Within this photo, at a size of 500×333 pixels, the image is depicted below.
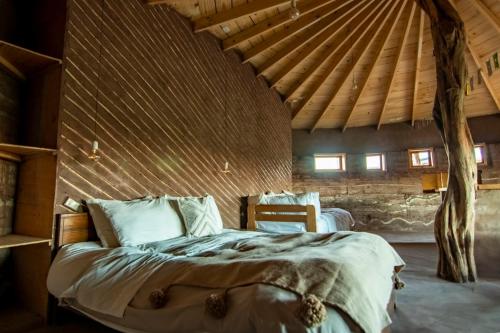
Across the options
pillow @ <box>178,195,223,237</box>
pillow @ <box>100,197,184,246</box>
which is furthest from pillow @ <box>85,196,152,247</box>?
pillow @ <box>178,195,223,237</box>

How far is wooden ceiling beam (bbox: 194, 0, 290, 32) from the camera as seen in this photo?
327 cm

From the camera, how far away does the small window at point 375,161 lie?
7.13 meters

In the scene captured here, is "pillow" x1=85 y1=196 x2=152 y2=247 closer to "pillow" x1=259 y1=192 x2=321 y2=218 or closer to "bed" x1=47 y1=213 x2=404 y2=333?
"bed" x1=47 y1=213 x2=404 y2=333

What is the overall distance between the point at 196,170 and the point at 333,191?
15.0ft

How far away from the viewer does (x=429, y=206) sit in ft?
21.8

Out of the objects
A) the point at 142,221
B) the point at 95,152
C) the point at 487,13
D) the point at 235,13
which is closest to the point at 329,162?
the point at 487,13

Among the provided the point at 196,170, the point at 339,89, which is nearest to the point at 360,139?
the point at 339,89

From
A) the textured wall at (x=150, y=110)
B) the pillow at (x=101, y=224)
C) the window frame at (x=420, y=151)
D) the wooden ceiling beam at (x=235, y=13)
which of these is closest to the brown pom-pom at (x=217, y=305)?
the pillow at (x=101, y=224)

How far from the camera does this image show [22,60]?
2.10 m

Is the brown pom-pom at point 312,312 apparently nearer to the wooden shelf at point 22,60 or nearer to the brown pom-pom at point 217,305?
the brown pom-pom at point 217,305

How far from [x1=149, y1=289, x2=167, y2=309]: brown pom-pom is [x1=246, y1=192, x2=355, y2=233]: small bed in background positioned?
187 centimetres

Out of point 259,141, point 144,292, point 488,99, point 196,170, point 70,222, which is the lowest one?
point 144,292

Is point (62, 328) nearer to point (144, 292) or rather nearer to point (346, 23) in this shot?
point (144, 292)

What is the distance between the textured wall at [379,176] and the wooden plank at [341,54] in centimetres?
138
